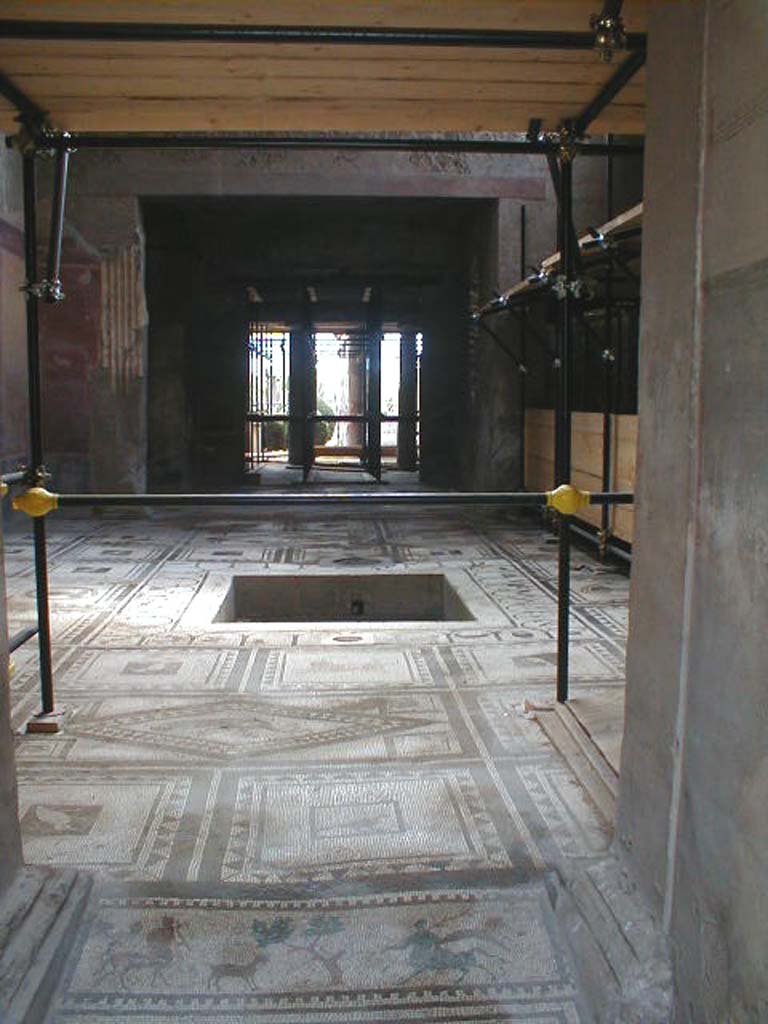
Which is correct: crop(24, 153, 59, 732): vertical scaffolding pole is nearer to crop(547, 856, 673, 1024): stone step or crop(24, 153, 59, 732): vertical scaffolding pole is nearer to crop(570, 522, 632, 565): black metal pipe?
crop(547, 856, 673, 1024): stone step

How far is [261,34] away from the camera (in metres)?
1.96

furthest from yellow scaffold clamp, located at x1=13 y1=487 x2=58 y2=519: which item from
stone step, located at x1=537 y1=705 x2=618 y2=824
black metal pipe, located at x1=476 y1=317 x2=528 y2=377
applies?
black metal pipe, located at x1=476 y1=317 x2=528 y2=377

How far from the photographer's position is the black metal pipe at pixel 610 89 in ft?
7.18

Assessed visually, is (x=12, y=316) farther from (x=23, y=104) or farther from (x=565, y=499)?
(x=565, y=499)

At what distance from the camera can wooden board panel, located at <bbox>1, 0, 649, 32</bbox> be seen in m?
1.91

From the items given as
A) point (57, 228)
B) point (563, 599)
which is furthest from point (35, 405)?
point (563, 599)

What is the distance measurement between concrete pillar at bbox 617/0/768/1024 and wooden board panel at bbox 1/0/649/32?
1.10ft

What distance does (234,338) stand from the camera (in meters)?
11.9

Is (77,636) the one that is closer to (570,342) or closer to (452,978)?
(570,342)

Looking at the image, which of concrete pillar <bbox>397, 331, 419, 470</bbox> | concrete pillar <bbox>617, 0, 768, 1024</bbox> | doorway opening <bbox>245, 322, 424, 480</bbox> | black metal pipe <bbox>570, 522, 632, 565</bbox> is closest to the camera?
concrete pillar <bbox>617, 0, 768, 1024</bbox>

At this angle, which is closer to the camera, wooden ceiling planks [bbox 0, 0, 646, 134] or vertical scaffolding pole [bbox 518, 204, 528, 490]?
wooden ceiling planks [bbox 0, 0, 646, 134]

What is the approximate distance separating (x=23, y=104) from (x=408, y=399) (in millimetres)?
11229

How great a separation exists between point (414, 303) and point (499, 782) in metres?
10.2

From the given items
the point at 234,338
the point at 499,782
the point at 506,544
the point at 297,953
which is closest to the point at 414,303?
the point at 234,338
